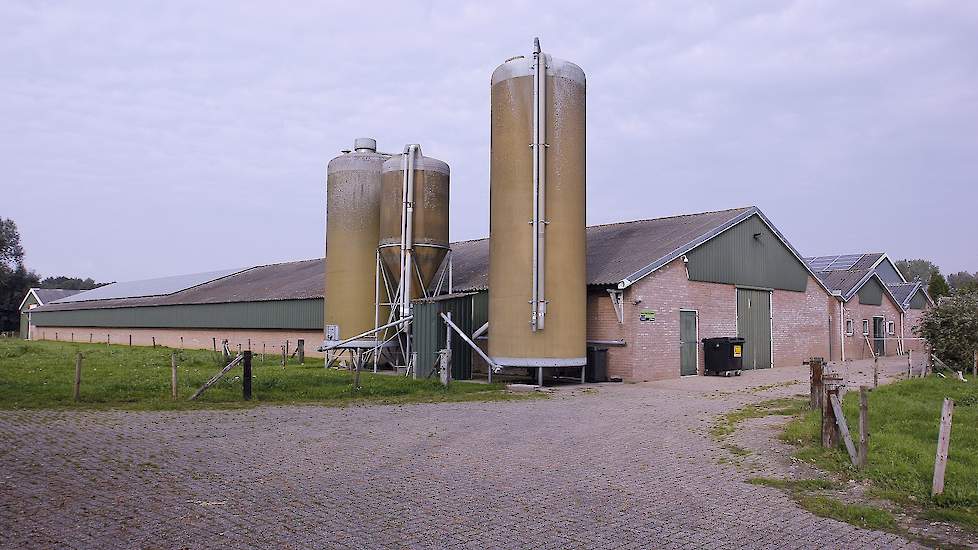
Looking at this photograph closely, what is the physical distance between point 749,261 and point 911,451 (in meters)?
18.2

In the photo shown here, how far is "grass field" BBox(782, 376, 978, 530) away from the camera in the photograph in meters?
7.57

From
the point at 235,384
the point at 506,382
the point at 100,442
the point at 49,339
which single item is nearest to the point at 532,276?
the point at 506,382

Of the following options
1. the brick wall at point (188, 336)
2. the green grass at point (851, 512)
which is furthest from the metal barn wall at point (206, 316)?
the green grass at point (851, 512)

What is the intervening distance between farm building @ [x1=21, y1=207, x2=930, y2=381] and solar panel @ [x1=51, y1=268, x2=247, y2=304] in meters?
6.59

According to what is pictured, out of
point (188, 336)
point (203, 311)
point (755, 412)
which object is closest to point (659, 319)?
point (755, 412)

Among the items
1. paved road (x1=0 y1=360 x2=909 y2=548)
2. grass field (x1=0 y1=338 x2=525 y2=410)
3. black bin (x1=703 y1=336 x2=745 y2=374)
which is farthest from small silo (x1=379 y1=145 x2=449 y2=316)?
paved road (x1=0 y1=360 x2=909 y2=548)

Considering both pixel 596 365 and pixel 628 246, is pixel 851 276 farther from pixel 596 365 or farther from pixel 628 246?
pixel 596 365

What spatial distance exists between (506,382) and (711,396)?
6290 millimetres

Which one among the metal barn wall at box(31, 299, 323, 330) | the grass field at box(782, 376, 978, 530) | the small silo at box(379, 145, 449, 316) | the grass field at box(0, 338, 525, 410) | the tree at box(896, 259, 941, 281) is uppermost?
the tree at box(896, 259, 941, 281)

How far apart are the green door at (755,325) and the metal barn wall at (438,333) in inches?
403

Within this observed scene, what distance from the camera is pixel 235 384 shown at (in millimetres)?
18109

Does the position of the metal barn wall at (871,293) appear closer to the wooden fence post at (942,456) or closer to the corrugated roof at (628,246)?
the corrugated roof at (628,246)

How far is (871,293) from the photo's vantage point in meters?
36.4

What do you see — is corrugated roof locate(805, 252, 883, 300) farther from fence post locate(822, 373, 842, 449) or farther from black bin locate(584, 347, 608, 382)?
fence post locate(822, 373, 842, 449)
